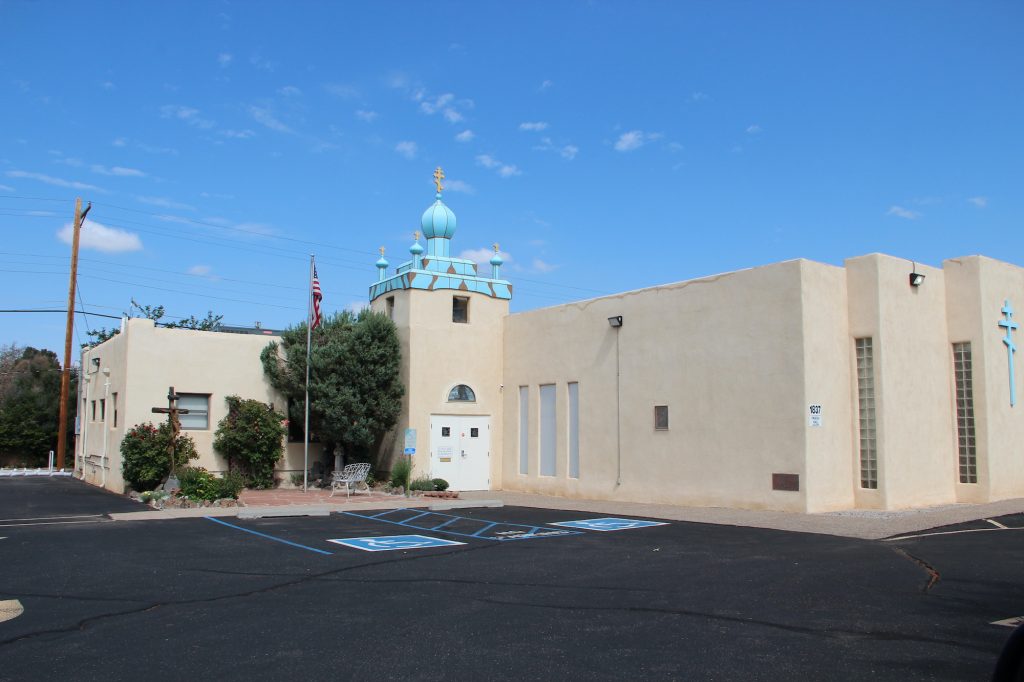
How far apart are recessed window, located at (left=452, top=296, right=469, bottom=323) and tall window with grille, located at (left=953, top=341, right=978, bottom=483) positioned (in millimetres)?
12816

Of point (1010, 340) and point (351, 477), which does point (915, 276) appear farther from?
point (351, 477)

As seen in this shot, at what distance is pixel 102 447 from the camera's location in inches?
995

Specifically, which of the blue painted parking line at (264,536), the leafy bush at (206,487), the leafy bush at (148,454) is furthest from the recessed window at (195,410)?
the blue painted parking line at (264,536)

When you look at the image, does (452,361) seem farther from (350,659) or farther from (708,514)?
(350,659)

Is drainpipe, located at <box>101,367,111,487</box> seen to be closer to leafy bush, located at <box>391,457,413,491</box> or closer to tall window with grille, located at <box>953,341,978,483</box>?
leafy bush, located at <box>391,457,413,491</box>

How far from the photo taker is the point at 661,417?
1900 cm

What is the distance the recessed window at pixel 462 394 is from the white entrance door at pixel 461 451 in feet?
1.70

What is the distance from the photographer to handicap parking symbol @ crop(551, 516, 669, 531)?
14.7 meters

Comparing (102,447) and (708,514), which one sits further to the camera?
(102,447)

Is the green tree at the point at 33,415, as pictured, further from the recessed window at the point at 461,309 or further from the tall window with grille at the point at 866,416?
the tall window with grille at the point at 866,416

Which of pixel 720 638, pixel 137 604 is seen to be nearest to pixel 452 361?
pixel 137 604

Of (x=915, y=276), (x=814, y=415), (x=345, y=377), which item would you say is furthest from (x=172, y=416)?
(x=915, y=276)

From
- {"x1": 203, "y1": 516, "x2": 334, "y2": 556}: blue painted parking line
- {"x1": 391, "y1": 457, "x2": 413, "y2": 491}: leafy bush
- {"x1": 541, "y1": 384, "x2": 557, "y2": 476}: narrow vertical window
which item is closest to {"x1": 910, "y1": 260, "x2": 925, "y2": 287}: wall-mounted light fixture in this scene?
{"x1": 541, "y1": 384, "x2": 557, "y2": 476}: narrow vertical window

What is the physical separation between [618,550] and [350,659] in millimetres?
6300
